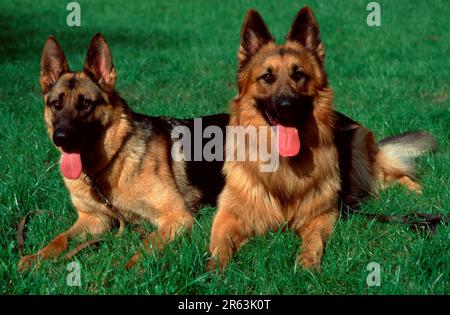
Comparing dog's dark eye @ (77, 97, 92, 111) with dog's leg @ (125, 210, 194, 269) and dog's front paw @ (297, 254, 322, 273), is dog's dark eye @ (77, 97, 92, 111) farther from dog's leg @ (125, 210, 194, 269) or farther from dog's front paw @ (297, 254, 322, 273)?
dog's front paw @ (297, 254, 322, 273)

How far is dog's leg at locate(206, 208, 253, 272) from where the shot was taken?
336 cm

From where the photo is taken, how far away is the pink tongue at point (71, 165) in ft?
12.9

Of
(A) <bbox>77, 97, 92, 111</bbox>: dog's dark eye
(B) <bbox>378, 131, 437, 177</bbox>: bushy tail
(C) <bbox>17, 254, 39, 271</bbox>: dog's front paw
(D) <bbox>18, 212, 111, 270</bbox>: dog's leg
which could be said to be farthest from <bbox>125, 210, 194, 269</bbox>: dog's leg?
(B) <bbox>378, 131, 437, 177</bbox>: bushy tail

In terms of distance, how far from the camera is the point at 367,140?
519 centimetres

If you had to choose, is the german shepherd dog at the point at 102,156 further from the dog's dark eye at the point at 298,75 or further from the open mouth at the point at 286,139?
the dog's dark eye at the point at 298,75

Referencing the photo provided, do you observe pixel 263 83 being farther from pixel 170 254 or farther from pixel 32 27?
pixel 32 27

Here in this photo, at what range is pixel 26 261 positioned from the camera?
3393mm

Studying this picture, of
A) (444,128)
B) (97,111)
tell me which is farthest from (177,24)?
(97,111)

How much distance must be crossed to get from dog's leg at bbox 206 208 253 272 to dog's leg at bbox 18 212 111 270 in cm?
100

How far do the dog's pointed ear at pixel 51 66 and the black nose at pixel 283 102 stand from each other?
1866mm

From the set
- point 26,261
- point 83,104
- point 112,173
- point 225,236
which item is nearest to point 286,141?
point 225,236

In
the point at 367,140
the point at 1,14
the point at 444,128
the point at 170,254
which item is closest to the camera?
the point at 170,254

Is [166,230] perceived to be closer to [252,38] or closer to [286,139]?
[286,139]

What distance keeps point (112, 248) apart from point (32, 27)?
36.3 feet
